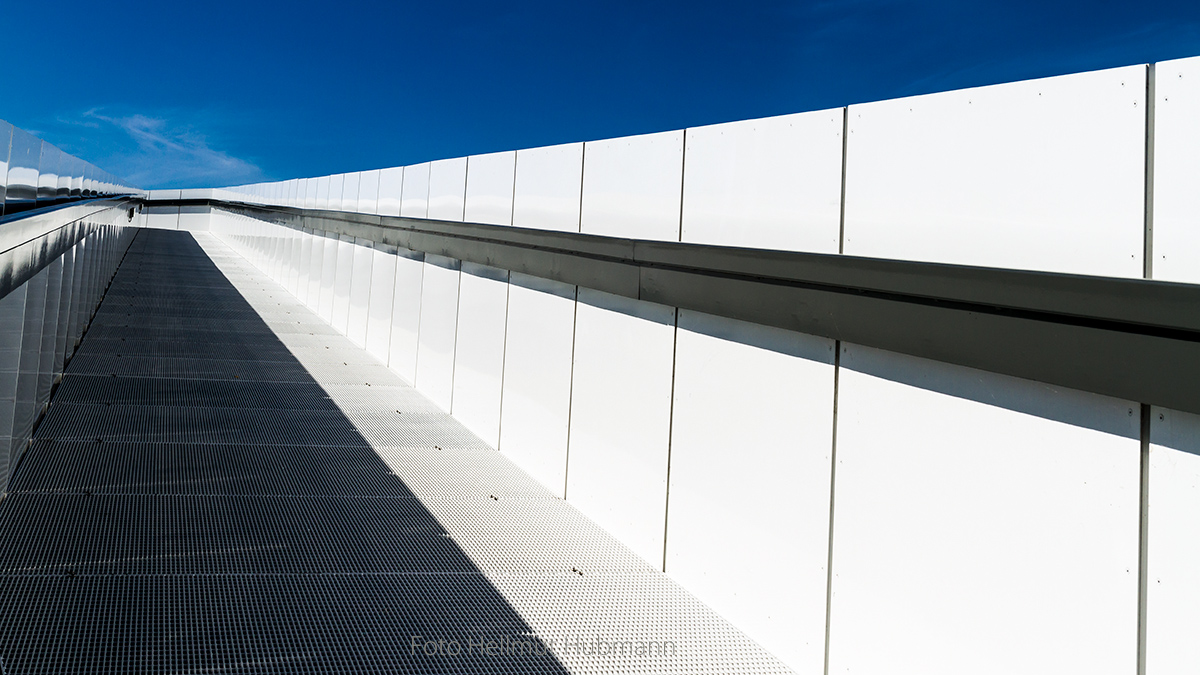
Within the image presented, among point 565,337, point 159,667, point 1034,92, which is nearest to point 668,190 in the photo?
point 565,337

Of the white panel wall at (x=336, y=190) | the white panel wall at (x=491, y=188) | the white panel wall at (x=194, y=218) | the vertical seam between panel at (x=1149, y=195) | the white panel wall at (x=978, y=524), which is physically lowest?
the white panel wall at (x=978, y=524)

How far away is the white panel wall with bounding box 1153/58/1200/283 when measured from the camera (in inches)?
82.5

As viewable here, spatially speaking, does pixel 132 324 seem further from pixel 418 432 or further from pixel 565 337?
pixel 565 337

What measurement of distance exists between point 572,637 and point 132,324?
28.9ft

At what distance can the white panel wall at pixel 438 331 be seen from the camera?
24.6 feet

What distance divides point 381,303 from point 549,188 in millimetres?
4838

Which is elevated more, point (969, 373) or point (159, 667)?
point (969, 373)

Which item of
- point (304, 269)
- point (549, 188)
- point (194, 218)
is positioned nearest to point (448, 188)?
point (549, 188)

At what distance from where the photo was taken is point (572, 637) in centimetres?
337

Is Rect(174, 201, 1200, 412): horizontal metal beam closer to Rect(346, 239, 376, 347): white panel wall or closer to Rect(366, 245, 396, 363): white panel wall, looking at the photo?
Rect(366, 245, 396, 363): white panel wall

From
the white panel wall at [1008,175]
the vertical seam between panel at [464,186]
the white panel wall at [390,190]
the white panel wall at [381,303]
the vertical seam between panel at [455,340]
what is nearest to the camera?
the white panel wall at [1008,175]

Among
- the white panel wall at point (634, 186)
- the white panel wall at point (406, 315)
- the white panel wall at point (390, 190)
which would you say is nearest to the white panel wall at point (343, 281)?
the white panel wall at point (390, 190)

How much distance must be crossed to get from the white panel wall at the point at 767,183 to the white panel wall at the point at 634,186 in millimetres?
138

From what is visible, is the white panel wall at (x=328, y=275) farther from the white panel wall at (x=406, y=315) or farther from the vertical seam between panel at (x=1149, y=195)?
the vertical seam between panel at (x=1149, y=195)
